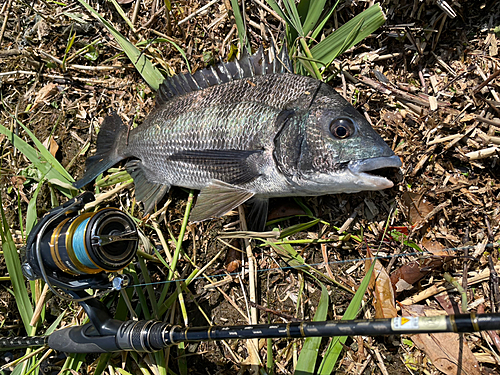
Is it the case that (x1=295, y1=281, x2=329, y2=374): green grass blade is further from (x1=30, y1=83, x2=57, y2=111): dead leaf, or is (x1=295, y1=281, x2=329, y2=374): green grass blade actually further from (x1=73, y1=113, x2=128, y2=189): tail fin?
(x1=30, y1=83, x2=57, y2=111): dead leaf

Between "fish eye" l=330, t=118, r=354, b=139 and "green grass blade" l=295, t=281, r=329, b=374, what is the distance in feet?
3.40

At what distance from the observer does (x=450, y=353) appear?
2.39m

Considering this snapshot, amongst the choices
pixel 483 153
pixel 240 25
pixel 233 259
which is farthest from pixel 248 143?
pixel 483 153

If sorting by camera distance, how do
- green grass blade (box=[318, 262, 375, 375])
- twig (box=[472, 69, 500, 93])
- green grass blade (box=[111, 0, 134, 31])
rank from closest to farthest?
green grass blade (box=[318, 262, 375, 375]) < twig (box=[472, 69, 500, 93]) < green grass blade (box=[111, 0, 134, 31])

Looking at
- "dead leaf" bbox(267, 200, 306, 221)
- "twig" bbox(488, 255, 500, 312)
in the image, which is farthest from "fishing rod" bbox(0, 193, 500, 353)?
"twig" bbox(488, 255, 500, 312)

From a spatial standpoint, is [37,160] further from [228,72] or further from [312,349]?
[312,349]

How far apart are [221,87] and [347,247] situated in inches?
60.5

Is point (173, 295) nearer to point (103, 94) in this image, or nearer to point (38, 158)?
point (38, 158)

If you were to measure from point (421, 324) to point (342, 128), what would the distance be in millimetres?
1228

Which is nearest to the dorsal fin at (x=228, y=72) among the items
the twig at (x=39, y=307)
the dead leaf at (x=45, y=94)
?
the dead leaf at (x=45, y=94)

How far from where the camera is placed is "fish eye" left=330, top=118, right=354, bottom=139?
229cm

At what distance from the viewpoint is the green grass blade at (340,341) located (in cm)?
235

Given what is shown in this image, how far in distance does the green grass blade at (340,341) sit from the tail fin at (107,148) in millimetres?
2170

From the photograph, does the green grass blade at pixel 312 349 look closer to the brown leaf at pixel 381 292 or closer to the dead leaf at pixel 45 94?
the brown leaf at pixel 381 292
